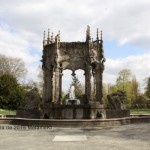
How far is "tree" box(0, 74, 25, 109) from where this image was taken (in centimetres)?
5056

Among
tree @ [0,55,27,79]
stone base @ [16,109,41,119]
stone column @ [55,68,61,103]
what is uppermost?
tree @ [0,55,27,79]

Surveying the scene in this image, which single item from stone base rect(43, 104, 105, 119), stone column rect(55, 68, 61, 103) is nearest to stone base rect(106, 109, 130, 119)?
stone base rect(43, 104, 105, 119)

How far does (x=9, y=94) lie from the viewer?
51094 millimetres

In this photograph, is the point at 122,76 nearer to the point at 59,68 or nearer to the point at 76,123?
the point at 59,68

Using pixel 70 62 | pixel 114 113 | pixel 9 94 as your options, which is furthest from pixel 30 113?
pixel 9 94

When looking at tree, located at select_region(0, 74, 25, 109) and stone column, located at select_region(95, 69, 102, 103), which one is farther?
tree, located at select_region(0, 74, 25, 109)

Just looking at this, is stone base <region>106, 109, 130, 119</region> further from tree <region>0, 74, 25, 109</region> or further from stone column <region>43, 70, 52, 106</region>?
tree <region>0, 74, 25, 109</region>

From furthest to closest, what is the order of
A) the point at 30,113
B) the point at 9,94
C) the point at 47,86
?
the point at 9,94, the point at 47,86, the point at 30,113

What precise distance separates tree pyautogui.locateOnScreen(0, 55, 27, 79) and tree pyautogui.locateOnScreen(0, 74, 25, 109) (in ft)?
42.3

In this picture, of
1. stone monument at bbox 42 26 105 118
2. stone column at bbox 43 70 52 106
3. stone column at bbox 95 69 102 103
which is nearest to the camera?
stone monument at bbox 42 26 105 118

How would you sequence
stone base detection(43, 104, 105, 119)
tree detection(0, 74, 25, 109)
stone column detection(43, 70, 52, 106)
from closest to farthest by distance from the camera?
stone base detection(43, 104, 105, 119) < stone column detection(43, 70, 52, 106) < tree detection(0, 74, 25, 109)

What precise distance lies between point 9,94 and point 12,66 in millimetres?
16572

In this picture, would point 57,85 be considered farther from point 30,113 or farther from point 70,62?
point 30,113

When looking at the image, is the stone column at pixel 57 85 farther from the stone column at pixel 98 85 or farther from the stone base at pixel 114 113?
the stone base at pixel 114 113
